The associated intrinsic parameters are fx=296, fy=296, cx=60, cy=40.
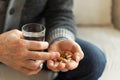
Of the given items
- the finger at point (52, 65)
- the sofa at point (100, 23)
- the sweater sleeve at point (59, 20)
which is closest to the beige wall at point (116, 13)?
the sofa at point (100, 23)

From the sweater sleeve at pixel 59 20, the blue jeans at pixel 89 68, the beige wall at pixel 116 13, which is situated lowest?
the blue jeans at pixel 89 68

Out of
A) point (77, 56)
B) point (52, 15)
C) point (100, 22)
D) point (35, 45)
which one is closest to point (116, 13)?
point (100, 22)

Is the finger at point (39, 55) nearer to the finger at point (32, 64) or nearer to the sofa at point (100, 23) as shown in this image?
the finger at point (32, 64)

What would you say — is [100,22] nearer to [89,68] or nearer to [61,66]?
[89,68]

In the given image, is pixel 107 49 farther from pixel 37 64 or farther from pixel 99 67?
pixel 37 64

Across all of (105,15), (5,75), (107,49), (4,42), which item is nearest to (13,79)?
(5,75)
